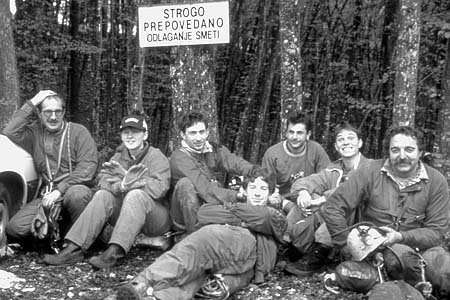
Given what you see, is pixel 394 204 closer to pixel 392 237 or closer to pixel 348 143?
pixel 392 237

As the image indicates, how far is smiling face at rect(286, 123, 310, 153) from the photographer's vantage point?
629 centimetres

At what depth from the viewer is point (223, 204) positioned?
5555 mm

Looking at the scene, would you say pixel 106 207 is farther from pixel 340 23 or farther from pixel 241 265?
pixel 340 23

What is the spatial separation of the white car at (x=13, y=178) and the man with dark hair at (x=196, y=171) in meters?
1.41

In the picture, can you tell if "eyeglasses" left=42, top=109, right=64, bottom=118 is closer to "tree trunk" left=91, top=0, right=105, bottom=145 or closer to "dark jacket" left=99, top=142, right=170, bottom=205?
"dark jacket" left=99, top=142, right=170, bottom=205

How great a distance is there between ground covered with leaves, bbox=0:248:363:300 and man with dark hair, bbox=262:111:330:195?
1.02m

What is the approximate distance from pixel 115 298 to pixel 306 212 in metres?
2.05

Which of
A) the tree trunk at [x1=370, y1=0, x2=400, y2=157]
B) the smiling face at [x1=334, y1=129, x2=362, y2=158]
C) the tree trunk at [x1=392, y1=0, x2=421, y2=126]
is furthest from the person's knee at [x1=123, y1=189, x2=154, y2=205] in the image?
Answer: the tree trunk at [x1=370, y1=0, x2=400, y2=157]

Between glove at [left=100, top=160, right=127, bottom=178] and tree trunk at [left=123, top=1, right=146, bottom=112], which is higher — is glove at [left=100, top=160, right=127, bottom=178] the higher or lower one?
the lower one

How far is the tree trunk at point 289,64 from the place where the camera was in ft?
26.2

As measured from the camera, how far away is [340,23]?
49.4ft

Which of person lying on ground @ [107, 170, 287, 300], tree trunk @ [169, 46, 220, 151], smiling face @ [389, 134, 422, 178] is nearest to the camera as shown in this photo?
person lying on ground @ [107, 170, 287, 300]

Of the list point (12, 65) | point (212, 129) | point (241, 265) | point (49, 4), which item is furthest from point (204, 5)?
point (49, 4)

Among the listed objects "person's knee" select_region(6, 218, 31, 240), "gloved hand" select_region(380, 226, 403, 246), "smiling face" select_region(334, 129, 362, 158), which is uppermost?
"smiling face" select_region(334, 129, 362, 158)
